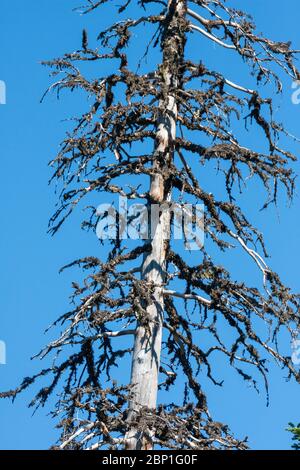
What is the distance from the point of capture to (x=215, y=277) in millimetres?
14367

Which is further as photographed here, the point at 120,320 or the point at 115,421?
the point at 120,320

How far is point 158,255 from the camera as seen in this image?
48.1 feet

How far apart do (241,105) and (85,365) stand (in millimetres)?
3977

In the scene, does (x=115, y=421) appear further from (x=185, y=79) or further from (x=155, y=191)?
(x=185, y=79)

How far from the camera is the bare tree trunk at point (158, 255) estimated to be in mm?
13867

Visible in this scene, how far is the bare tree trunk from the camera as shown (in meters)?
13.9

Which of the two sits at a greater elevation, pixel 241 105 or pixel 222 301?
pixel 241 105
